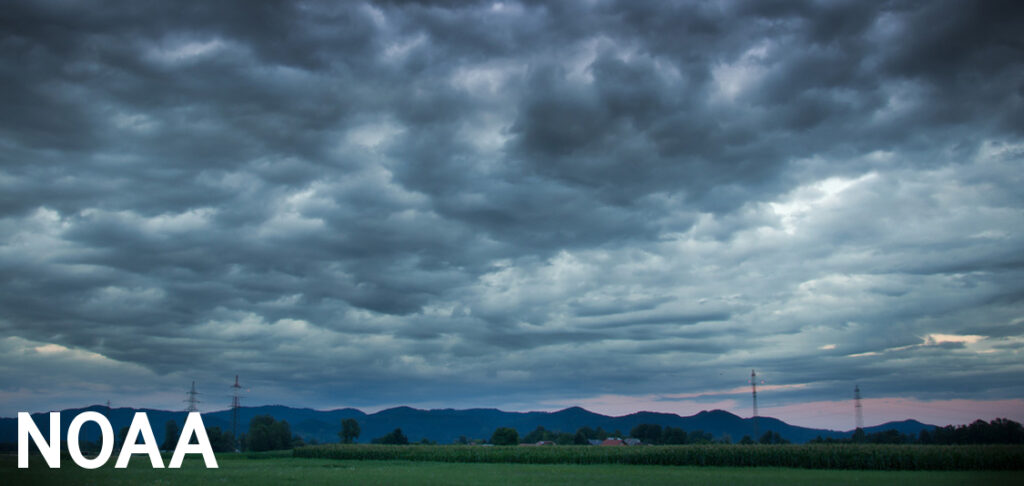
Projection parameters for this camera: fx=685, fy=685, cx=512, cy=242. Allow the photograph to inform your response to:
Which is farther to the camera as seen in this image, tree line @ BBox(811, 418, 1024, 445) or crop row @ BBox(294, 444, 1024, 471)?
tree line @ BBox(811, 418, 1024, 445)

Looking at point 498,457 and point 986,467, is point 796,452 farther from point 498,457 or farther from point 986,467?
point 498,457

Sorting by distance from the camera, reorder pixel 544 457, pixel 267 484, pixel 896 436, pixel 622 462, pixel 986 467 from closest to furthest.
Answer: pixel 267 484 → pixel 986 467 → pixel 622 462 → pixel 544 457 → pixel 896 436

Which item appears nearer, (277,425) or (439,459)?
(439,459)

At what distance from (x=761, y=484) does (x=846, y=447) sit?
119ft

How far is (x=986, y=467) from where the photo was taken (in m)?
69.8

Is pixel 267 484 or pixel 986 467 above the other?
pixel 267 484

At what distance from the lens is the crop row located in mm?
71250

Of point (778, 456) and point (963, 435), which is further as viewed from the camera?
point (963, 435)

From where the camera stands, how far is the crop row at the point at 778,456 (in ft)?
234

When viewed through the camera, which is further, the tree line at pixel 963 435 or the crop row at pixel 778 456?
the tree line at pixel 963 435

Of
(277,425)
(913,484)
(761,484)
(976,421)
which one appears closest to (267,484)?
(761,484)

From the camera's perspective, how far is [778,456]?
82.4 metres

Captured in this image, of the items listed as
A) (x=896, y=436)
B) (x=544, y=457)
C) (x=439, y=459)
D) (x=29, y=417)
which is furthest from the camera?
(x=896, y=436)

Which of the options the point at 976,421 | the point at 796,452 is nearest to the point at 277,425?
the point at 796,452
